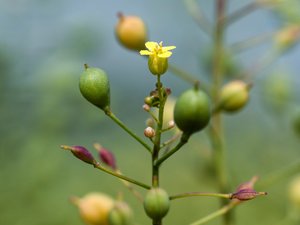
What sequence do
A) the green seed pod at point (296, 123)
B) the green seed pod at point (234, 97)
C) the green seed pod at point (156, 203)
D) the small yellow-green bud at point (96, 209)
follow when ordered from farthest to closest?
1. the green seed pod at point (296, 123)
2. the green seed pod at point (234, 97)
3. the small yellow-green bud at point (96, 209)
4. the green seed pod at point (156, 203)

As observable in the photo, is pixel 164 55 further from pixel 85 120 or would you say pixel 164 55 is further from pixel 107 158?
pixel 85 120

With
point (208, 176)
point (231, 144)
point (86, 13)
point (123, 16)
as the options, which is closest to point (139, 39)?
point (123, 16)

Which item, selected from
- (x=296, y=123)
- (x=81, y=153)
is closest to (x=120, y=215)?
(x=81, y=153)

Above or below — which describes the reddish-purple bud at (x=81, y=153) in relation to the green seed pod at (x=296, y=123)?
below

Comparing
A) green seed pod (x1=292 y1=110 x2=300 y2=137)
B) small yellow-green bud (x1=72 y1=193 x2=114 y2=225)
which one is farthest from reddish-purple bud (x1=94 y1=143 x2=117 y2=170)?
green seed pod (x1=292 y1=110 x2=300 y2=137)

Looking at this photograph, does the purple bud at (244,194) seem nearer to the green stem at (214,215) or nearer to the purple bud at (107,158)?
the green stem at (214,215)

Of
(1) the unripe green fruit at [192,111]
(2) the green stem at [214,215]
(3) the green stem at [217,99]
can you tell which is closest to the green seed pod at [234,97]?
(3) the green stem at [217,99]
